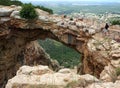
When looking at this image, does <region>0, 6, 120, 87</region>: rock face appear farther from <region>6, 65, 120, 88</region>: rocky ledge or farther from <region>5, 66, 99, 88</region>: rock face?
<region>5, 66, 99, 88</region>: rock face

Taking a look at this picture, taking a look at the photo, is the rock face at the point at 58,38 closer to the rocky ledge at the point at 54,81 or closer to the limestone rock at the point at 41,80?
the rocky ledge at the point at 54,81

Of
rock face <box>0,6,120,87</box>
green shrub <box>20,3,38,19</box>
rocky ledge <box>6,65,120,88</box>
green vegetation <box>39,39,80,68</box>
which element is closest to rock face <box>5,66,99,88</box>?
rocky ledge <box>6,65,120,88</box>

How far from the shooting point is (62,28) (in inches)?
1703

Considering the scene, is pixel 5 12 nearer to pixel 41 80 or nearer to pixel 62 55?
pixel 41 80

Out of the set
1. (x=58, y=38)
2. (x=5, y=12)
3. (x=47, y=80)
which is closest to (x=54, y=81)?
(x=47, y=80)

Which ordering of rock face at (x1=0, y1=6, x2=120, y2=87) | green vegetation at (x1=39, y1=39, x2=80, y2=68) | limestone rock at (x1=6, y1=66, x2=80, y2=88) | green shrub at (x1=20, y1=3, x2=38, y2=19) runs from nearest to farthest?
limestone rock at (x1=6, y1=66, x2=80, y2=88), rock face at (x1=0, y1=6, x2=120, y2=87), green shrub at (x1=20, y1=3, x2=38, y2=19), green vegetation at (x1=39, y1=39, x2=80, y2=68)

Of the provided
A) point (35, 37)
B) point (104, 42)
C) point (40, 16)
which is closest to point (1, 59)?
point (35, 37)

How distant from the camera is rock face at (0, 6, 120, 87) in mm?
35125

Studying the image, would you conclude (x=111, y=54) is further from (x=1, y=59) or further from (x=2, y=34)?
(x=1, y=59)

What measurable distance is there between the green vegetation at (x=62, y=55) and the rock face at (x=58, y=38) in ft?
133

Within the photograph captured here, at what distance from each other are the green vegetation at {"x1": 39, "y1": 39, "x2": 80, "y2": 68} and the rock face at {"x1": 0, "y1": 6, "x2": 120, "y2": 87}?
133 feet

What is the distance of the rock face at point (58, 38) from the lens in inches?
1383

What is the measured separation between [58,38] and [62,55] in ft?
180

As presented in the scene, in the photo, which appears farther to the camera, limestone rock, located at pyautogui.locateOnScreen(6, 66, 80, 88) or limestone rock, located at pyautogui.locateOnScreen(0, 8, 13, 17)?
limestone rock, located at pyautogui.locateOnScreen(0, 8, 13, 17)
